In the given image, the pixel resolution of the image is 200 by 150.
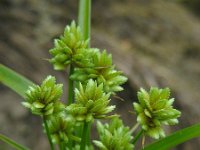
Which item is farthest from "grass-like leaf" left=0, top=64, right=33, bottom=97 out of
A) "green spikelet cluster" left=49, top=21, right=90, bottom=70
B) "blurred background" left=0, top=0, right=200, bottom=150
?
"blurred background" left=0, top=0, right=200, bottom=150

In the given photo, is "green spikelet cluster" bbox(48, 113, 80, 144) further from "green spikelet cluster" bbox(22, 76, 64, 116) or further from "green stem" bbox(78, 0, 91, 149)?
"green stem" bbox(78, 0, 91, 149)

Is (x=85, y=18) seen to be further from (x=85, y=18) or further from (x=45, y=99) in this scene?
(x=45, y=99)

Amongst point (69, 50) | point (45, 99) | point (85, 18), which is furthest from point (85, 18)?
point (45, 99)

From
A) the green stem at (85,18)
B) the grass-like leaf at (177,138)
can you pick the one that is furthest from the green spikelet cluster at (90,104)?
the green stem at (85,18)

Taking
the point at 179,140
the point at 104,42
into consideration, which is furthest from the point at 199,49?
the point at 179,140

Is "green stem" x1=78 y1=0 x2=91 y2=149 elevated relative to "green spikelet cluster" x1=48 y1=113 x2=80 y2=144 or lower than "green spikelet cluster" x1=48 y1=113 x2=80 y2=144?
elevated

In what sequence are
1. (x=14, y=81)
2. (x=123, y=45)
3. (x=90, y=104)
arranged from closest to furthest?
1. (x=90, y=104)
2. (x=14, y=81)
3. (x=123, y=45)
